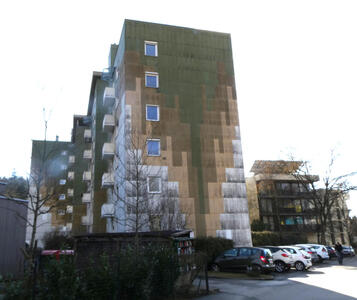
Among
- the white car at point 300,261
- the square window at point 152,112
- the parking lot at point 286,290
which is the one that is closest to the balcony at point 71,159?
the square window at point 152,112

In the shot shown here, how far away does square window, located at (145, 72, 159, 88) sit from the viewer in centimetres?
2870

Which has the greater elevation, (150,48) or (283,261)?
(150,48)

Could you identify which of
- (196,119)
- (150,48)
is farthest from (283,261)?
(150,48)

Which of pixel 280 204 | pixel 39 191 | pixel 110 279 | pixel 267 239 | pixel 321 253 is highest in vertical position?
pixel 280 204

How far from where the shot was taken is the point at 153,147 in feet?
89.4

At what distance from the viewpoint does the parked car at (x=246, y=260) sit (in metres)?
18.3

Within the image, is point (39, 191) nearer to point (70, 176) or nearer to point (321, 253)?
point (321, 253)

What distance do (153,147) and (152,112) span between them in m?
3.09

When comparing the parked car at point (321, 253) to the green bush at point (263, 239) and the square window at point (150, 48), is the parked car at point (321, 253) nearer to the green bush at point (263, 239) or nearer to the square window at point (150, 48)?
the green bush at point (263, 239)

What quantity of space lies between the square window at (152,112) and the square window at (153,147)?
1.99m

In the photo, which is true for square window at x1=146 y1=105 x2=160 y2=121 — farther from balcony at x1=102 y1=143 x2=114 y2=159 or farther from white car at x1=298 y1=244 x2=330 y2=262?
white car at x1=298 y1=244 x2=330 y2=262

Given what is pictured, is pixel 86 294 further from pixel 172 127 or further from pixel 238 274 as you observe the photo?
pixel 172 127

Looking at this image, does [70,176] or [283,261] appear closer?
[283,261]

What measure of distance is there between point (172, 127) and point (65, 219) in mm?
40017
